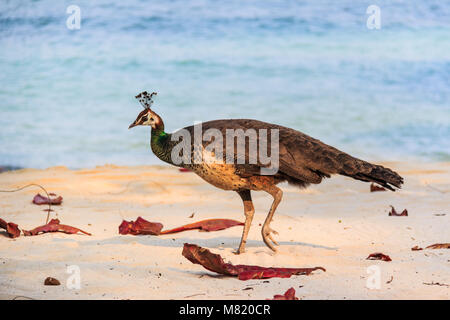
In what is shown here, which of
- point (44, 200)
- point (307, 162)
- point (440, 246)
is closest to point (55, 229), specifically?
point (44, 200)

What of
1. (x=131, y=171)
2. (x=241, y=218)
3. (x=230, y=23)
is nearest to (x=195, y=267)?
(x=241, y=218)

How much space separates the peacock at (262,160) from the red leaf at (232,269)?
83 centimetres

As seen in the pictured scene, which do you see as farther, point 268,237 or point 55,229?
point 55,229

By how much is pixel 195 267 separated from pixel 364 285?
124 centimetres

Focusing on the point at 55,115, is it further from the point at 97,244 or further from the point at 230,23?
the point at 97,244

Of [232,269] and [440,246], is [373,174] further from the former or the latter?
[232,269]

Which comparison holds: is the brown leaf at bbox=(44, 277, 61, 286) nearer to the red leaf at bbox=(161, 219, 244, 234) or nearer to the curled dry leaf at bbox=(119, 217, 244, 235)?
the curled dry leaf at bbox=(119, 217, 244, 235)

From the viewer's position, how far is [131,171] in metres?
9.63

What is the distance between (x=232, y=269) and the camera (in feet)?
15.0

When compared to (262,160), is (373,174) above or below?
below

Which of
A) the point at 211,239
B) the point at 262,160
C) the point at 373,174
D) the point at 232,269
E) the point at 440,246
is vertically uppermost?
the point at 262,160

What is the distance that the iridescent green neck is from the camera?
571 cm

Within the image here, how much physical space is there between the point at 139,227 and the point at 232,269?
1808 millimetres

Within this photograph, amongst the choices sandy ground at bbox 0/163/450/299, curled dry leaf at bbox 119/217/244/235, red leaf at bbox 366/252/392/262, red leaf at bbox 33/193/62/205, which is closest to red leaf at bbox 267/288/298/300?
sandy ground at bbox 0/163/450/299
